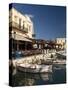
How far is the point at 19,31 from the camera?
213 centimetres

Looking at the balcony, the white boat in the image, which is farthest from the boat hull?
the balcony

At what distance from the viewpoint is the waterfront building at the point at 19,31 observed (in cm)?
210

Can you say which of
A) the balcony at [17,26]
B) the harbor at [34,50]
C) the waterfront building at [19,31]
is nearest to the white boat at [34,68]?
the harbor at [34,50]

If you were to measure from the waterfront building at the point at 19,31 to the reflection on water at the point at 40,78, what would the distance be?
8.1 inches

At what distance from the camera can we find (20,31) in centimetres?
213

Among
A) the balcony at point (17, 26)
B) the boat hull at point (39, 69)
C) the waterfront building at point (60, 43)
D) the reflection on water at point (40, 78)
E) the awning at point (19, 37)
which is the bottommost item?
the reflection on water at point (40, 78)

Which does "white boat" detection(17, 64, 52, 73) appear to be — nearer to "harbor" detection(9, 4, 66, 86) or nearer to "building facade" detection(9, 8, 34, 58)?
"harbor" detection(9, 4, 66, 86)

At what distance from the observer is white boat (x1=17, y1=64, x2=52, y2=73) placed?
213 centimetres

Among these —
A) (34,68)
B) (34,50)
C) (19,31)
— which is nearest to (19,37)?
(19,31)

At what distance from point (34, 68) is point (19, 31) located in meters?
0.31

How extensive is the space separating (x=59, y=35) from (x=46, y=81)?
38cm

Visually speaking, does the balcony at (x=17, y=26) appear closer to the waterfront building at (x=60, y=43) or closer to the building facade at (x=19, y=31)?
the building facade at (x=19, y=31)

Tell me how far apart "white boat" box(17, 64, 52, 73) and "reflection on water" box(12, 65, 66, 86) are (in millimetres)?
31

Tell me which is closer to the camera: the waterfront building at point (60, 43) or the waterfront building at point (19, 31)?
the waterfront building at point (19, 31)
